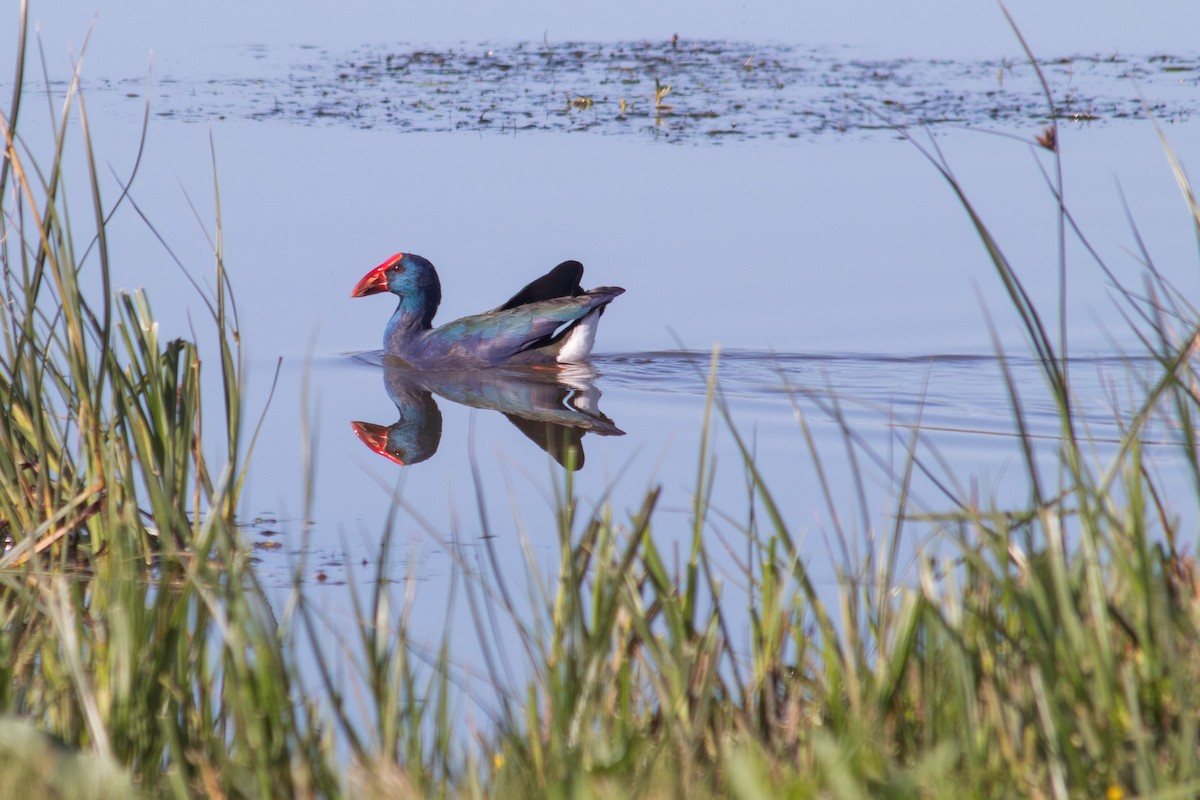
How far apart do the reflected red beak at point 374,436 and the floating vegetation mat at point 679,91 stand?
5.87m

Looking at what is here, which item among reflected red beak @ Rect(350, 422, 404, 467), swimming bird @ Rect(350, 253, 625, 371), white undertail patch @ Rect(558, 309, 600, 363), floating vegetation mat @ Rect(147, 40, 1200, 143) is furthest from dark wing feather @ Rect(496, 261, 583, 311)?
floating vegetation mat @ Rect(147, 40, 1200, 143)

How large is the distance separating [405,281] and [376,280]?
0.53 ft

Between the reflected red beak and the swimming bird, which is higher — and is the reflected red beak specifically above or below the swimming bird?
below

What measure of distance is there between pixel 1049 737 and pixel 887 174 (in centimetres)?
892

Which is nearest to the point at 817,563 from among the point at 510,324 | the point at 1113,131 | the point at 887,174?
the point at 510,324

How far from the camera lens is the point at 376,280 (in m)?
8.28

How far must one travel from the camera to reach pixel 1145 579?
236 centimetres

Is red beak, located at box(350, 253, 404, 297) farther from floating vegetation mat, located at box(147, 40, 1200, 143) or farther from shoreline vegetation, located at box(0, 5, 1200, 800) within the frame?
shoreline vegetation, located at box(0, 5, 1200, 800)

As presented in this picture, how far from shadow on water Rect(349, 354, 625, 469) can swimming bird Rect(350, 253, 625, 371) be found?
0.09m

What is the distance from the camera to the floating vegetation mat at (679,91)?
12.6 meters

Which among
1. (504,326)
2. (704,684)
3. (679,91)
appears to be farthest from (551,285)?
(679,91)

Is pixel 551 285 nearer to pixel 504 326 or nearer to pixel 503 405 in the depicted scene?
pixel 504 326

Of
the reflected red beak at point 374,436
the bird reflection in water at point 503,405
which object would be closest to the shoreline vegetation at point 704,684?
the reflected red beak at point 374,436

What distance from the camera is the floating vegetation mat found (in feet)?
41.3
